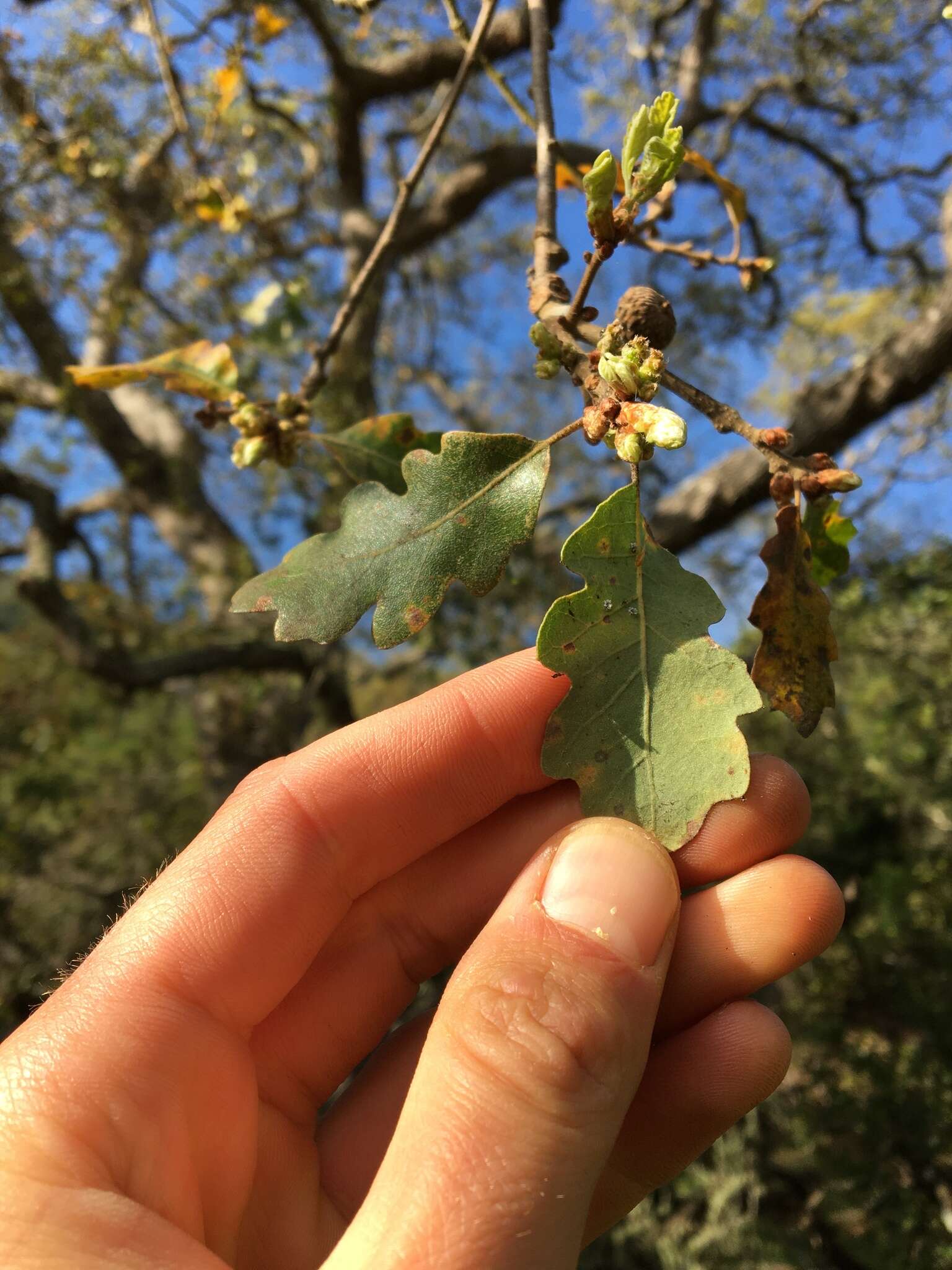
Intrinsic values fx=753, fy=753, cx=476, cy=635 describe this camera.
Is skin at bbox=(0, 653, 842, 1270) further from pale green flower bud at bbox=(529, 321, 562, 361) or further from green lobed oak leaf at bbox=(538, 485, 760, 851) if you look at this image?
pale green flower bud at bbox=(529, 321, 562, 361)

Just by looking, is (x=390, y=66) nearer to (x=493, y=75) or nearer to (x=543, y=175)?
(x=493, y=75)

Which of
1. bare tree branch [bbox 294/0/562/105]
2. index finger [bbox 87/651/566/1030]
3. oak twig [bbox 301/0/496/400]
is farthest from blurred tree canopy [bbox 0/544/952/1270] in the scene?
bare tree branch [bbox 294/0/562/105]

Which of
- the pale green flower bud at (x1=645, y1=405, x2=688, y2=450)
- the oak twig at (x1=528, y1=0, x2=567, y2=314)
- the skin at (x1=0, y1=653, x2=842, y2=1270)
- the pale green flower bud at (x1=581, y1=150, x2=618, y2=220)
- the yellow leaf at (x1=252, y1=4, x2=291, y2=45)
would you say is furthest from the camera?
the yellow leaf at (x1=252, y1=4, x2=291, y2=45)

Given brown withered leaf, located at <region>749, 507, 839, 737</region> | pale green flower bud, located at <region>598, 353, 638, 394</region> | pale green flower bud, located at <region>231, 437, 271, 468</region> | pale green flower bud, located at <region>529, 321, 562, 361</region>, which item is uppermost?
pale green flower bud, located at <region>231, 437, 271, 468</region>

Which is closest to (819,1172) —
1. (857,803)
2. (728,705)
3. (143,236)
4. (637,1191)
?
(637,1191)

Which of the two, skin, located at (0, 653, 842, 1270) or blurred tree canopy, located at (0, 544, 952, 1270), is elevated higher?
skin, located at (0, 653, 842, 1270)

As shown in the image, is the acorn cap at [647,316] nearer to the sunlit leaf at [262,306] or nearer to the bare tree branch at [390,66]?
the sunlit leaf at [262,306]

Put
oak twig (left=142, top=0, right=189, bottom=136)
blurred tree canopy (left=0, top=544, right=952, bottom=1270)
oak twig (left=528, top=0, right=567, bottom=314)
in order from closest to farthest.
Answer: oak twig (left=528, top=0, right=567, bottom=314) < oak twig (left=142, top=0, right=189, bottom=136) < blurred tree canopy (left=0, top=544, right=952, bottom=1270)
